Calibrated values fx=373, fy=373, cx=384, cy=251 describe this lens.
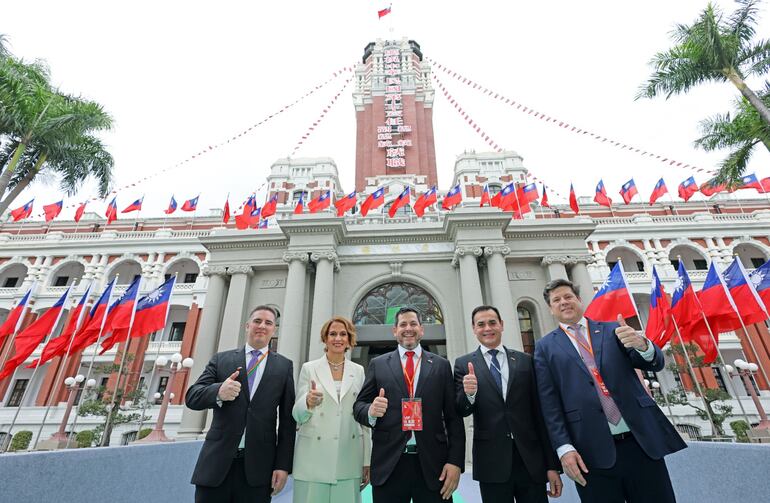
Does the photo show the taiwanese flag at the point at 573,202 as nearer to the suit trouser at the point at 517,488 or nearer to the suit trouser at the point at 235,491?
the suit trouser at the point at 517,488

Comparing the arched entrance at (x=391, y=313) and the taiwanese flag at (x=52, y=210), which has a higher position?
the taiwanese flag at (x=52, y=210)

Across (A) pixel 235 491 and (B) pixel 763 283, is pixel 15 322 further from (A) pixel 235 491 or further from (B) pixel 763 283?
(B) pixel 763 283

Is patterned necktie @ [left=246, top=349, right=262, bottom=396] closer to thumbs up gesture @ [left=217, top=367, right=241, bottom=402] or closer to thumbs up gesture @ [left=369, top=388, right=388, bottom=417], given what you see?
thumbs up gesture @ [left=217, top=367, right=241, bottom=402]

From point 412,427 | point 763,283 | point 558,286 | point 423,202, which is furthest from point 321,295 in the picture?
point 763,283

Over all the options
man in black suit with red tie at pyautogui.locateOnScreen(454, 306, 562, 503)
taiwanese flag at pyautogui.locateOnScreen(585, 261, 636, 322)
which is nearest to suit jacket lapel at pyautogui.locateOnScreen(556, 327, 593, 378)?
man in black suit with red tie at pyautogui.locateOnScreen(454, 306, 562, 503)

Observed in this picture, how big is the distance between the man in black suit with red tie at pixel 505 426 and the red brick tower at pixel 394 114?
29689mm

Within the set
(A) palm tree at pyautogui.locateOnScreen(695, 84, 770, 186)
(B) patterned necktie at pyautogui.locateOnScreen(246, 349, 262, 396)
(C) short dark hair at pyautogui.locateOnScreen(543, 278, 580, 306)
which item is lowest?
(B) patterned necktie at pyautogui.locateOnScreen(246, 349, 262, 396)

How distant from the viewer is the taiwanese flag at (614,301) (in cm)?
1151

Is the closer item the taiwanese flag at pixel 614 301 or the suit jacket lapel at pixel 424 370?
the suit jacket lapel at pixel 424 370

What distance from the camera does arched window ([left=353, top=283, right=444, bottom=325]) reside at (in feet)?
47.6

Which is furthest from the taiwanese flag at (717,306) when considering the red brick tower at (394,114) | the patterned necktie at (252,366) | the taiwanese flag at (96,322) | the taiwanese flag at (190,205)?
the taiwanese flag at (190,205)

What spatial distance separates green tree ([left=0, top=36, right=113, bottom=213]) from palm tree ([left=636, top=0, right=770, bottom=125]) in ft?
68.6

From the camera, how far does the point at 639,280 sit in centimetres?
2544

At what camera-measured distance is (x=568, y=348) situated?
3406 mm
